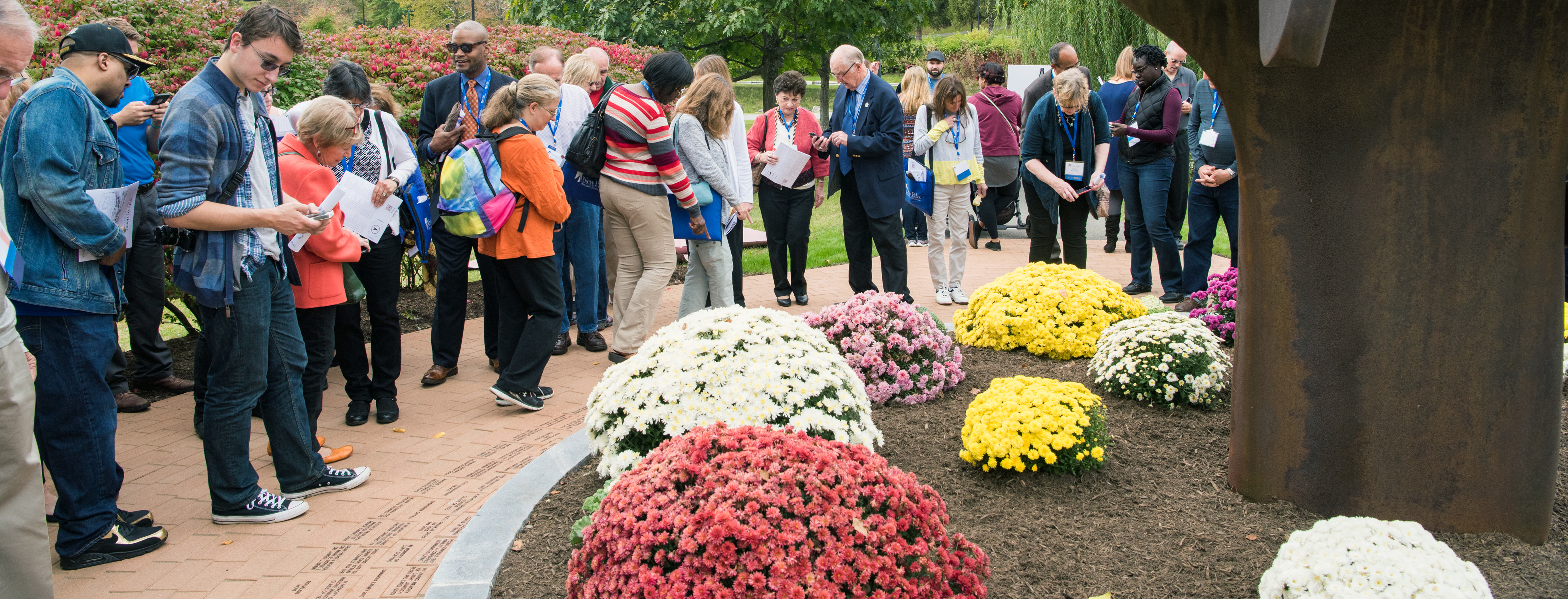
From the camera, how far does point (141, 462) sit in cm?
446

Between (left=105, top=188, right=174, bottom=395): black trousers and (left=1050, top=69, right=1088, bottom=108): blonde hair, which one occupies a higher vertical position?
(left=1050, top=69, right=1088, bottom=108): blonde hair

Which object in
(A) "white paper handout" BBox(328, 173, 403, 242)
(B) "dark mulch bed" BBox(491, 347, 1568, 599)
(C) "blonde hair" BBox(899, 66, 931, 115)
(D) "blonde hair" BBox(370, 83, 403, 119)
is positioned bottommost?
(B) "dark mulch bed" BBox(491, 347, 1568, 599)

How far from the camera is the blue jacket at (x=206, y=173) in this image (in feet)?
10.7

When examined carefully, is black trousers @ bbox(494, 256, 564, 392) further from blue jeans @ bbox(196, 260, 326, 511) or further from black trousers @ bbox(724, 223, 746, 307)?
black trousers @ bbox(724, 223, 746, 307)

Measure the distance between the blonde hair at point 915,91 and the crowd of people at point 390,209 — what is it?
4 centimetres

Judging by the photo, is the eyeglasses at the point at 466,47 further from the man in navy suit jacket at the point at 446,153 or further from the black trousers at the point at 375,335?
the black trousers at the point at 375,335

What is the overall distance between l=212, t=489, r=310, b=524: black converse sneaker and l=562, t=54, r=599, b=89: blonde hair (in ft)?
12.7

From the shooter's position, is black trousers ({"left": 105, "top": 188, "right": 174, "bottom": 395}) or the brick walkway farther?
black trousers ({"left": 105, "top": 188, "right": 174, "bottom": 395})

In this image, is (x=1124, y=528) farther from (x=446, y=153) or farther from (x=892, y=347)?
(x=446, y=153)

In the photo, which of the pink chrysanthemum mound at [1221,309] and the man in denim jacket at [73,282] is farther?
the pink chrysanthemum mound at [1221,309]

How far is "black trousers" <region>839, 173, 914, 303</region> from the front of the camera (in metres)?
6.97

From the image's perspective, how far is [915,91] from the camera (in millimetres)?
8484

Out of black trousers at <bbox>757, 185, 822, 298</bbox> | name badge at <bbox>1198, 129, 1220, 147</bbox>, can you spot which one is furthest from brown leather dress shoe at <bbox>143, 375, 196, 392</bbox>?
name badge at <bbox>1198, 129, 1220, 147</bbox>

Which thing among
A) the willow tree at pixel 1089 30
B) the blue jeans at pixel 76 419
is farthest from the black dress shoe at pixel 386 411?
the willow tree at pixel 1089 30
